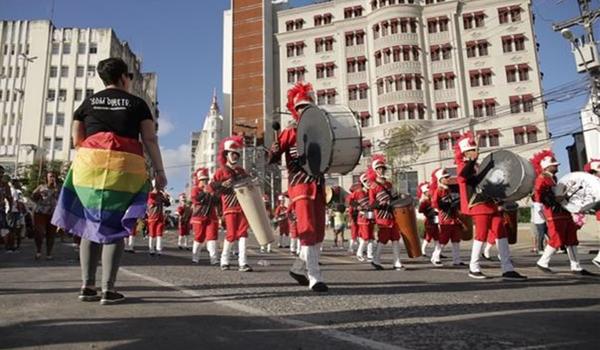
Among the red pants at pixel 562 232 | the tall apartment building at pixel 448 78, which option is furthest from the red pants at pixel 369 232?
the tall apartment building at pixel 448 78

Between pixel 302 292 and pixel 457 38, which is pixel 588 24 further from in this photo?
pixel 457 38

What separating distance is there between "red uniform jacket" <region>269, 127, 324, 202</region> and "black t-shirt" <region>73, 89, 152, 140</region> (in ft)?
6.15

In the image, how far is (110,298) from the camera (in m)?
4.07

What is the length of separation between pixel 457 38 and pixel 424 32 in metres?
3.19

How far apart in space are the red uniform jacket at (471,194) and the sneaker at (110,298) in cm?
527

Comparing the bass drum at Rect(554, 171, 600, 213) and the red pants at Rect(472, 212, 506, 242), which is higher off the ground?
the bass drum at Rect(554, 171, 600, 213)

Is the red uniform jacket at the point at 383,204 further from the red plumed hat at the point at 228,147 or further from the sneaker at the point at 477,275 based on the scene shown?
the red plumed hat at the point at 228,147

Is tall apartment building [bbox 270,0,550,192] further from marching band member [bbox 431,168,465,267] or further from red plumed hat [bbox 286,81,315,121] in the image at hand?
red plumed hat [bbox 286,81,315,121]

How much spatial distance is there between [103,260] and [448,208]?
7.75 meters

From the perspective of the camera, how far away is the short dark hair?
14.9 feet

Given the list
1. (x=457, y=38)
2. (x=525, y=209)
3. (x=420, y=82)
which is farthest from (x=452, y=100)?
(x=525, y=209)

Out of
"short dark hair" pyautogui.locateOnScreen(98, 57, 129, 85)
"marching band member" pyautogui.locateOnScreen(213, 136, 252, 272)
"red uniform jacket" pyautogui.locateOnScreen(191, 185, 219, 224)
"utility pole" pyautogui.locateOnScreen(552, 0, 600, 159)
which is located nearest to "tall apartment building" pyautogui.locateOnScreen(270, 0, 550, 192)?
"utility pole" pyautogui.locateOnScreen(552, 0, 600, 159)

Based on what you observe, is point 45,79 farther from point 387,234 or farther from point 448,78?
point 387,234

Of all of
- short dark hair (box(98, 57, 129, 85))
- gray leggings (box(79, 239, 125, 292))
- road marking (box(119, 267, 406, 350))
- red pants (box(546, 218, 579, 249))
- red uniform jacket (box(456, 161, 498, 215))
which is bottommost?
road marking (box(119, 267, 406, 350))
